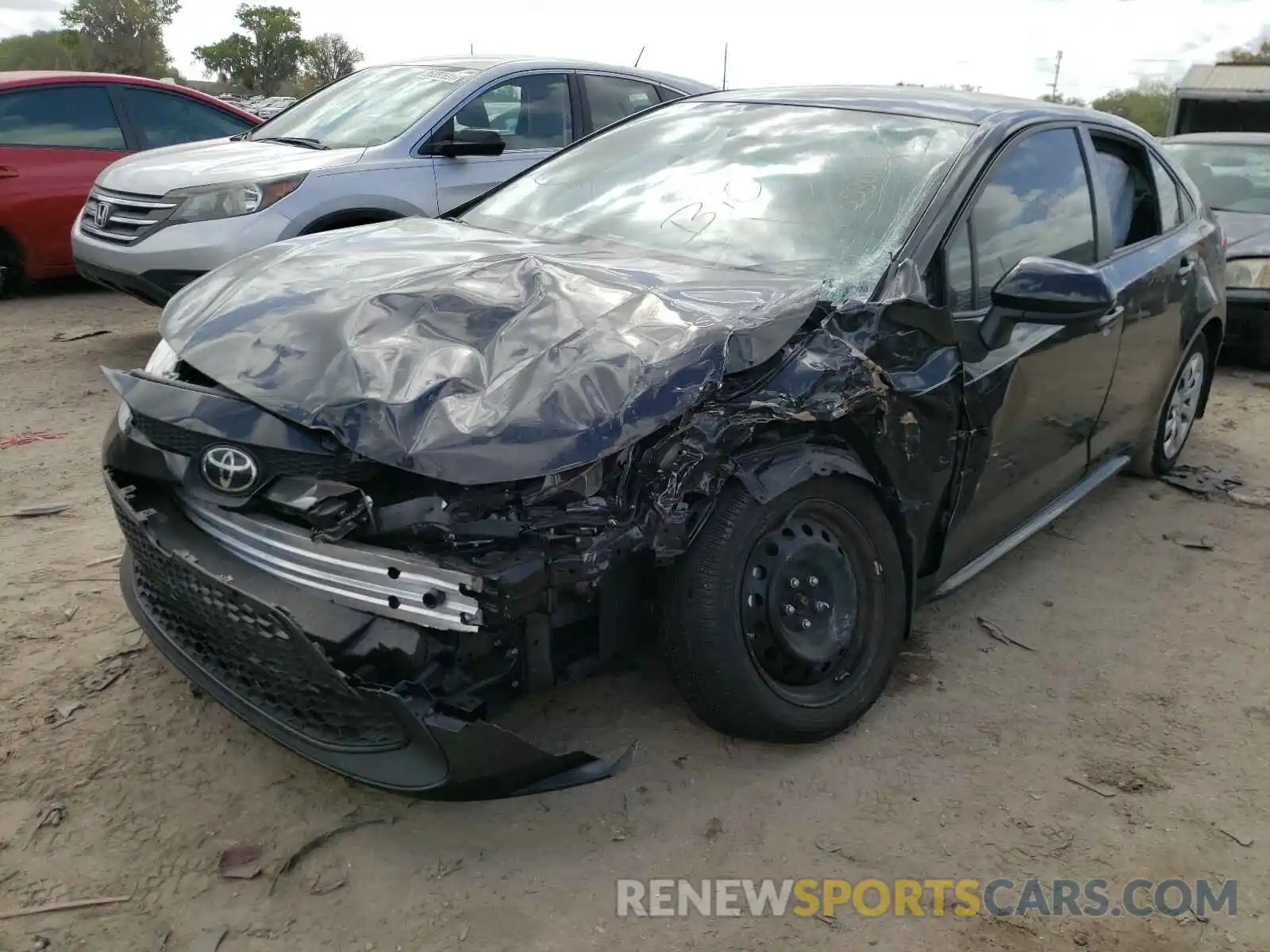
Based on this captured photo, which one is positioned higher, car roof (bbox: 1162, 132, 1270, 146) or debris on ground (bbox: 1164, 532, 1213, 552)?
car roof (bbox: 1162, 132, 1270, 146)

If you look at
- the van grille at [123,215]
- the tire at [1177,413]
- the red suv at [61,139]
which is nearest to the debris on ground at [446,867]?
the tire at [1177,413]

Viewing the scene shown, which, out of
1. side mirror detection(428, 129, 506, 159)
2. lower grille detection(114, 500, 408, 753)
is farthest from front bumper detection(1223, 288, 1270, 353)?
lower grille detection(114, 500, 408, 753)

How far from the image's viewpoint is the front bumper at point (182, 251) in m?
5.45

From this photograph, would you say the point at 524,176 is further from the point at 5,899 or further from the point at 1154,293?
the point at 5,899

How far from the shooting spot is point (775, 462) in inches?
97.4

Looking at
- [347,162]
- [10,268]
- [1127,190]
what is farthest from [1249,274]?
[10,268]

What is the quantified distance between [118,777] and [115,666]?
0.53 m

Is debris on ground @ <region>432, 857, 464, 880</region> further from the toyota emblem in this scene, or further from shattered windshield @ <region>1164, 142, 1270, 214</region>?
shattered windshield @ <region>1164, 142, 1270, 214</region>

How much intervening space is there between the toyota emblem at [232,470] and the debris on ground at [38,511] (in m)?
2.18

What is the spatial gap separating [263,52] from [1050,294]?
62.6m

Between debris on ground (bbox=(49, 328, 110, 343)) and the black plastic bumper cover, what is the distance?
16.7ft

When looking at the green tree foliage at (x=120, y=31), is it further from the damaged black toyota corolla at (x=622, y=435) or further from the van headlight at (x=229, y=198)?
the damaged black toyota corolla at (x=622, y=435)

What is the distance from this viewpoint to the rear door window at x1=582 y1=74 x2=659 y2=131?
668 cm

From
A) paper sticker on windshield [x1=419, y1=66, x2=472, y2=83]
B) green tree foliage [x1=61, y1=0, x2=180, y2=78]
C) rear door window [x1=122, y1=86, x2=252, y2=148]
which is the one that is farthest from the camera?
green tree foliage [x1=61, y1=0, x2=180, y2=78]
